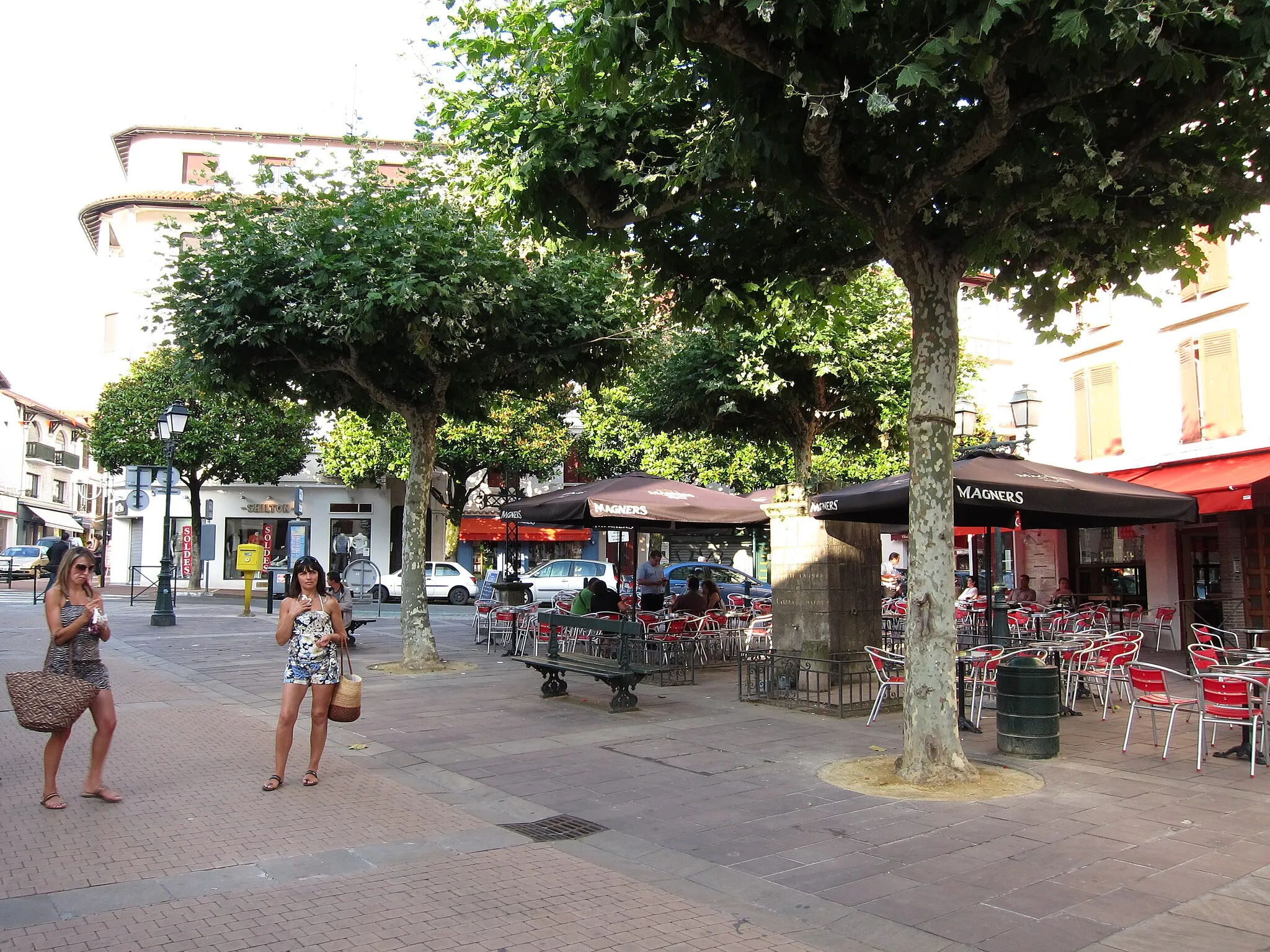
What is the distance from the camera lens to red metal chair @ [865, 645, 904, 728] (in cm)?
923

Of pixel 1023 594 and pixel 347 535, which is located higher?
pixel 347 535

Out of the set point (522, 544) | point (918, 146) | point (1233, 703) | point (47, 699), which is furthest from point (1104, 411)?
point (522, 544)

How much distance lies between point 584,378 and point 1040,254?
7390 millimetres

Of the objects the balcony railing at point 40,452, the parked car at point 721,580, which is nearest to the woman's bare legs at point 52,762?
the parked car at point 721,580

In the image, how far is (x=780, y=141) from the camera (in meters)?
6.51

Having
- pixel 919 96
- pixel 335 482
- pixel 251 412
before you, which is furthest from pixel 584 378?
pixel 335 482

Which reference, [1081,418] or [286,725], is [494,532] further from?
[286,725]

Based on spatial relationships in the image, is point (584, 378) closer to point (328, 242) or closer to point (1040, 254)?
point (328, 242)

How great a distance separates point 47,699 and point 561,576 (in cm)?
2144

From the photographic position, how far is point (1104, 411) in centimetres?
1866

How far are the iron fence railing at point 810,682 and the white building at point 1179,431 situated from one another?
689 cm

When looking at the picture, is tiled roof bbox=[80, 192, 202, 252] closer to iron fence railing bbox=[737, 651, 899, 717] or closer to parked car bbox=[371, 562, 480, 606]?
parked car bbox=[371, 562, 480, 606]

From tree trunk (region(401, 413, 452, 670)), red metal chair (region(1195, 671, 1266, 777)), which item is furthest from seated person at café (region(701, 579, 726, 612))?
red metal chair (region(1195, 671, 1266, 777))

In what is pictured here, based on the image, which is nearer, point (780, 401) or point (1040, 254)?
point (1040, 254)
